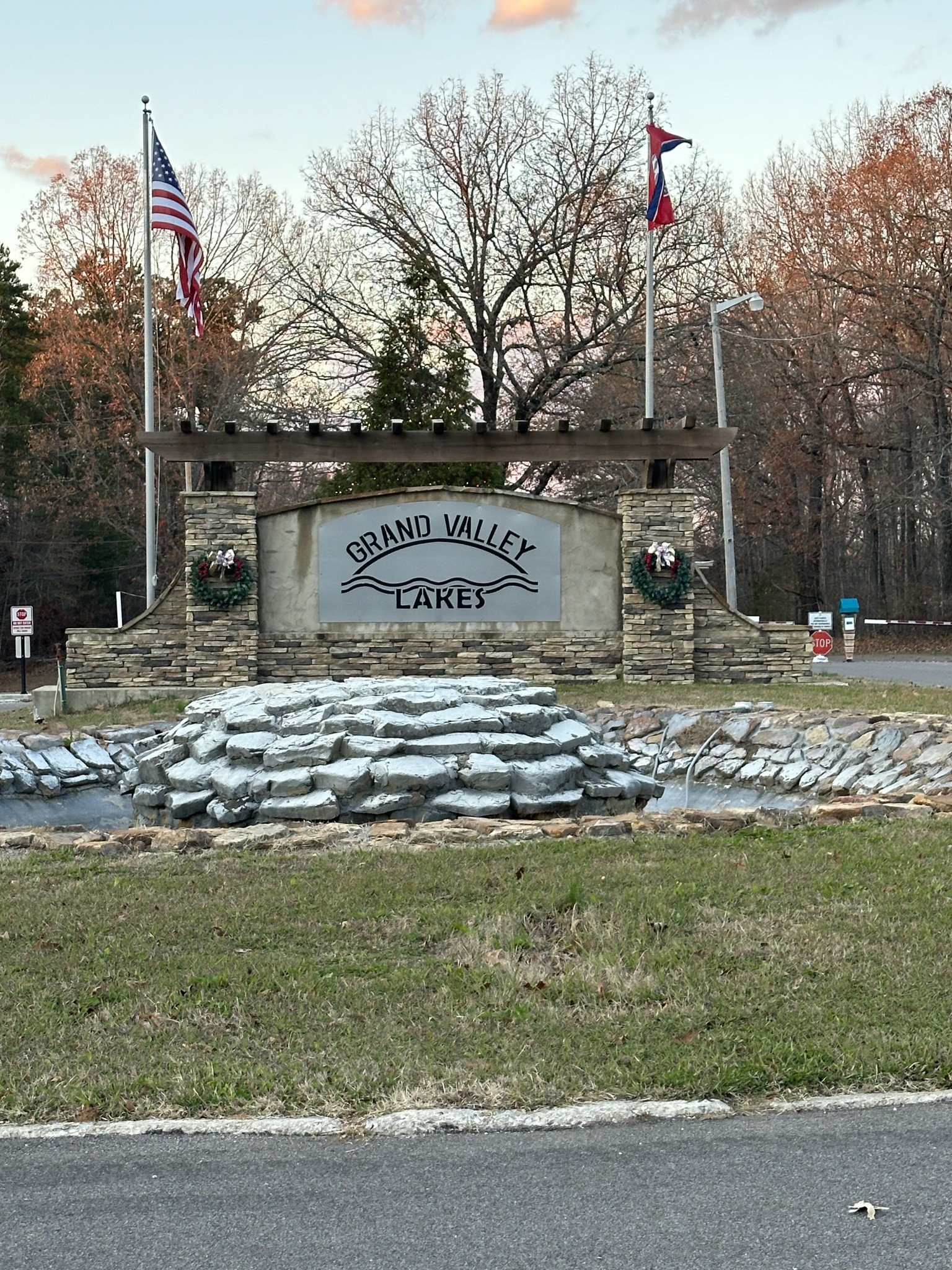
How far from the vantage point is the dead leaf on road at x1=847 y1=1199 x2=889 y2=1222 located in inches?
135

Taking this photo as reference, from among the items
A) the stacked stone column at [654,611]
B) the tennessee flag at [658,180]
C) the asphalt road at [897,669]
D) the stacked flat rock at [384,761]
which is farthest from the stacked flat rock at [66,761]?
the tennessee flag at [658,180]

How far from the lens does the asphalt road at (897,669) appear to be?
21.0 m

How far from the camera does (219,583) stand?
18375 millimetres

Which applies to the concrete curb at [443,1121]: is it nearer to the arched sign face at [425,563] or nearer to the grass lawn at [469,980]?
the grass lawn at [469,980]

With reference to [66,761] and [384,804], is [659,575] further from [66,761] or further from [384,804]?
[384,804]

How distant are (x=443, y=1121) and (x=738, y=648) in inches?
612

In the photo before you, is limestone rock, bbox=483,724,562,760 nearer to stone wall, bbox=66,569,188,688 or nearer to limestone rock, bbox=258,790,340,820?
limestone rock, bbox=258,790,340,820

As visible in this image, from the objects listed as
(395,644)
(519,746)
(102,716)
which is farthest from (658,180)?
(519,746)

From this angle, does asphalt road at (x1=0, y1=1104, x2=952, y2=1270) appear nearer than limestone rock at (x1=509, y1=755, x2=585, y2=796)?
Yes

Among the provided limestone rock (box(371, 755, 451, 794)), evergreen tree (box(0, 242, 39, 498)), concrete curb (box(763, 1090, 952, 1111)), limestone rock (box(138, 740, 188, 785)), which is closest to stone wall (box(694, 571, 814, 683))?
limestone rock (box(371, 755, 451, 794))

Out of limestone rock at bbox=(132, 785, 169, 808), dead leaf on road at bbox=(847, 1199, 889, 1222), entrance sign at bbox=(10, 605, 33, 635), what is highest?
entrance sign at bbox=(10, 605, 33, 635)

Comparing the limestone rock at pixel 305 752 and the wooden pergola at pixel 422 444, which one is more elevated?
the wooden pergola at pixel 422 444

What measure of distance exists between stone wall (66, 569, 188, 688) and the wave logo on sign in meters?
2.60

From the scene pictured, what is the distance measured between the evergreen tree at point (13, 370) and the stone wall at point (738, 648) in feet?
96.2
